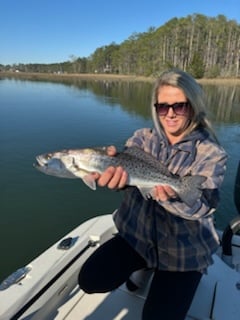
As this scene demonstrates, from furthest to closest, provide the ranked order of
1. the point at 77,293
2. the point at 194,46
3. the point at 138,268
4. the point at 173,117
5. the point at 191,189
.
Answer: the point at 194,46
the point at 77,293
the point at 138,268
the point at 173,117
the point at 191,189

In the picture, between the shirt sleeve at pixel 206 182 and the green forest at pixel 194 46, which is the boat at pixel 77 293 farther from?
the green forest at pixel 194 46

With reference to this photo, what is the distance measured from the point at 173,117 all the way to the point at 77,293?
2047 millimetres

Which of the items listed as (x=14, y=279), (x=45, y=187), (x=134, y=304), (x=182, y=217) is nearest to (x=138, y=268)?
(x=134, y=304)

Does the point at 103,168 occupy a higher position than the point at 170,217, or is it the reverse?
the point at 103,168

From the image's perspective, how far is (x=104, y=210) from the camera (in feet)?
25.7

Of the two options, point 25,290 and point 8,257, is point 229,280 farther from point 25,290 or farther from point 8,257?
point 8,257

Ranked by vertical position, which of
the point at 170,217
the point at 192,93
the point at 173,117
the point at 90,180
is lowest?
the point at 170,217

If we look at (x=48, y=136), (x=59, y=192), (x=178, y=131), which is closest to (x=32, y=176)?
(x=59, y=192)

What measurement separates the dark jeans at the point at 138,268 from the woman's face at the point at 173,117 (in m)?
1.06

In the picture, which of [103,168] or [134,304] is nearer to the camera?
[103,168]

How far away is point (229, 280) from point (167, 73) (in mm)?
2268

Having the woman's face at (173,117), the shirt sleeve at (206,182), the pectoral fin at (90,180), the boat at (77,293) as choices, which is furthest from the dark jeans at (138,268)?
the woman's face at (173,117)

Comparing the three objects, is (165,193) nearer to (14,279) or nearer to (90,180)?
(90,180)

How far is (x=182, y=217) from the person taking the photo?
2342mm
